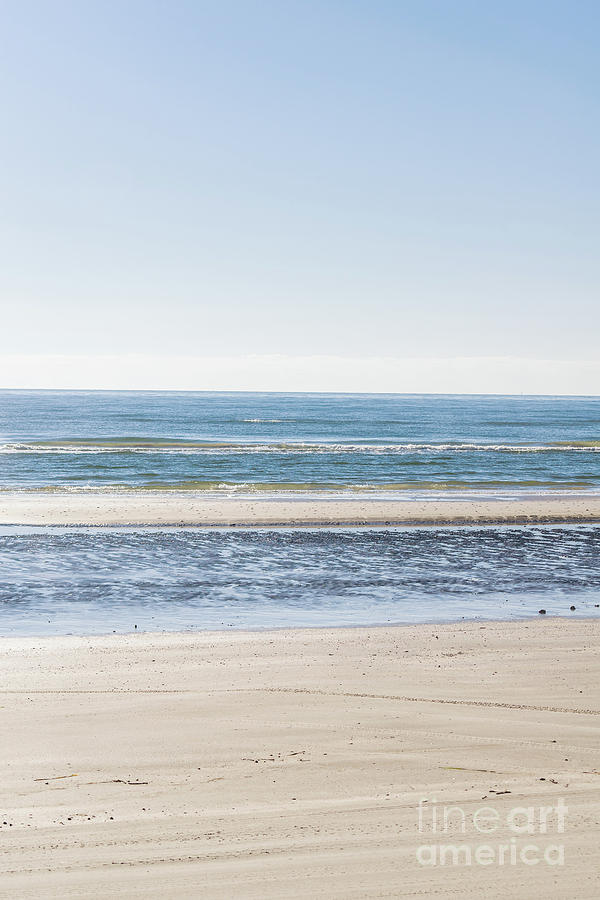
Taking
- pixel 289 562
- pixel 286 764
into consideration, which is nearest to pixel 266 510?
pixel 289 562

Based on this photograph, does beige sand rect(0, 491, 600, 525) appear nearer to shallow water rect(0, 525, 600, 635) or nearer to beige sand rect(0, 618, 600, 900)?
shallow water rect(0, 525, 600, 635)

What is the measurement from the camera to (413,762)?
6.30m

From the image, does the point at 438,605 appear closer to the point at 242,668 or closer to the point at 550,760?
the point at 242,668

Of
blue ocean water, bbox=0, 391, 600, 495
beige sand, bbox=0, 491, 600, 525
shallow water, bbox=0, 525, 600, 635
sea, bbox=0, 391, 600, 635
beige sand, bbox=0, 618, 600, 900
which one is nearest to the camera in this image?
beige sand, bbox=0, 618, 600, 900

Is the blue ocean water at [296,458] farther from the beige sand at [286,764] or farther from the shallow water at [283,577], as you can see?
the beige sand at [286,764]

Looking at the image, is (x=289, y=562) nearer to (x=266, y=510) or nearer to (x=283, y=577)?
(x=283, y=577)

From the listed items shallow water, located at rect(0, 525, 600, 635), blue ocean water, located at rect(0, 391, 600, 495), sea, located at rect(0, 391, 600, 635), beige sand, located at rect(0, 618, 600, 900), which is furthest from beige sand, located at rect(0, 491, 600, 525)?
beige sand, located at rect(0, 618, 600, 900)

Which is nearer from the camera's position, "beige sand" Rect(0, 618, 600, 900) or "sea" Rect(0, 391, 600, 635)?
"beige sand" Rect(0, 618, 600, 900)

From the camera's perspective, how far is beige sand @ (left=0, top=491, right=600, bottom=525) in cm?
2350

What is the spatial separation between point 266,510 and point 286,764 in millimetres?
19353

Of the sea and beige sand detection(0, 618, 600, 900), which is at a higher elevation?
beige sand detection(0, 618, 600, 900)

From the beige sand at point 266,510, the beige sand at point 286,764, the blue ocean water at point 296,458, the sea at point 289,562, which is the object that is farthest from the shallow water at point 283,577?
the blue ocean water at point 296,458

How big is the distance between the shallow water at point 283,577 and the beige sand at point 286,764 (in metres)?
2.06

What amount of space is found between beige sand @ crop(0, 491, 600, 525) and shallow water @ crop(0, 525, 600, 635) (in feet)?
5.82
